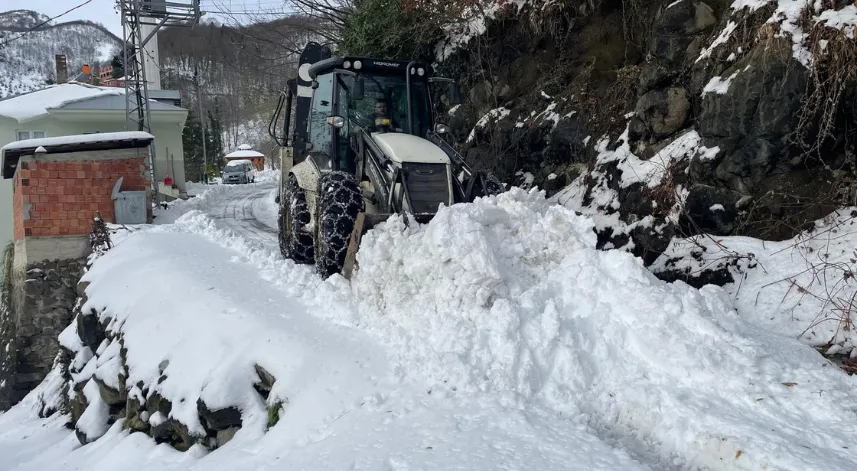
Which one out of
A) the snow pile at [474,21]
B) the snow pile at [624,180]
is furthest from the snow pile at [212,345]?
the snow pile at [474,21]

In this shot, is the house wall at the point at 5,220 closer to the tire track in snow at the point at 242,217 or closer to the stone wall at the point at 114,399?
the tire track in snow at the point at 242,217

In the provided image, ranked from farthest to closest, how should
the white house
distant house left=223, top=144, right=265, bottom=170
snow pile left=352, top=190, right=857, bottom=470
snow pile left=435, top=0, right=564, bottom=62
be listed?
distant house left=223, top=144, right=265, bottom=170, the white house, snow pile left=435, top=0, right=564, bottom=62, snow pile left=352, top=190, right=857, bottom=470

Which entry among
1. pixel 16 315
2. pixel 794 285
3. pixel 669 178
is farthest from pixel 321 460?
pixel 16 315

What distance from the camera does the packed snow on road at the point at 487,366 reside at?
134 inches

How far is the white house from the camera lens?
828 inches

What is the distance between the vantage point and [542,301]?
462 cm

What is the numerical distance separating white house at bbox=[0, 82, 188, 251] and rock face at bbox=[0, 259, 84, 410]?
8924mm

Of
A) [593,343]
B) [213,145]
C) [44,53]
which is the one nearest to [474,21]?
[593,343]

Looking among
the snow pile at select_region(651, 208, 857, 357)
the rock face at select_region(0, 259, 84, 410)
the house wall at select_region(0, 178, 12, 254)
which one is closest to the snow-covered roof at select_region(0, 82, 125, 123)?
the house wall at select_region(0, 178, 12, 254)

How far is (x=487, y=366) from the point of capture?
13.6 ft

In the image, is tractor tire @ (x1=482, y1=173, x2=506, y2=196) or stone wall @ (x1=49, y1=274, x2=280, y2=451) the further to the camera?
tractor tire @ (x1=482, y1=173, x2=506, y2=196)

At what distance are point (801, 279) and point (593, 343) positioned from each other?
2106mm

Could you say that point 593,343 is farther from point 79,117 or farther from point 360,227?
point 79,117

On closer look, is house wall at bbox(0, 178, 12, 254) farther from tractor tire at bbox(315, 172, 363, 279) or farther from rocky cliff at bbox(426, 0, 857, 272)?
tractor tire at bbox(315, 172, 363, 279)
